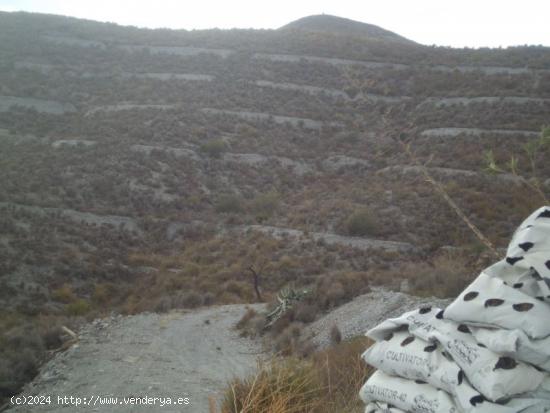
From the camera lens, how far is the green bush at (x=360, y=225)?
67.8 ft

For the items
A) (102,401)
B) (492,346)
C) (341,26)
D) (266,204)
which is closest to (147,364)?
(102,401)

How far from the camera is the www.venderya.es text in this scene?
701 cm

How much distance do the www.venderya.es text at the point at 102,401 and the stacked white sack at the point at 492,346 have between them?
4609 mm

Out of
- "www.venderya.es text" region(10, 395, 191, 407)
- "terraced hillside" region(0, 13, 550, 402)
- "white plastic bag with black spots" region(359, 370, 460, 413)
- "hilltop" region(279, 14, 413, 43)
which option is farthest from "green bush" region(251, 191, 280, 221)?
"hilltop" region(279, 14, 413, 43)

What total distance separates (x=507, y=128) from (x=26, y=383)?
1130 inches

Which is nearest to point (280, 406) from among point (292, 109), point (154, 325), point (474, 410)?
point (474, 410)

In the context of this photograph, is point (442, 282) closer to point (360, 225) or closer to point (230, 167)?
point (360, 225)

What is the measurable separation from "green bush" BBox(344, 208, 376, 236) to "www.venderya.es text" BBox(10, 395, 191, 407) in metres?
14.4

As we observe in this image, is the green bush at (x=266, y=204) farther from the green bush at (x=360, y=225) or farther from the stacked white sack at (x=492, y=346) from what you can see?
the stacked white sack at (x=492, y=346)

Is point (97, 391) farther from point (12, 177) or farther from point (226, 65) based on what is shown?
point (226, 65)

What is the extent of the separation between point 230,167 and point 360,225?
11125mm

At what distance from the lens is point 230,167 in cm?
2953

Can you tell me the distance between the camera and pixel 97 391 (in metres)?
7.57

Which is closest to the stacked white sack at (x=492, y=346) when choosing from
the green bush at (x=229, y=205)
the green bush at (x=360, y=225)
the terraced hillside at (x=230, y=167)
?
the terraced hillside at (x=230, y=167)
